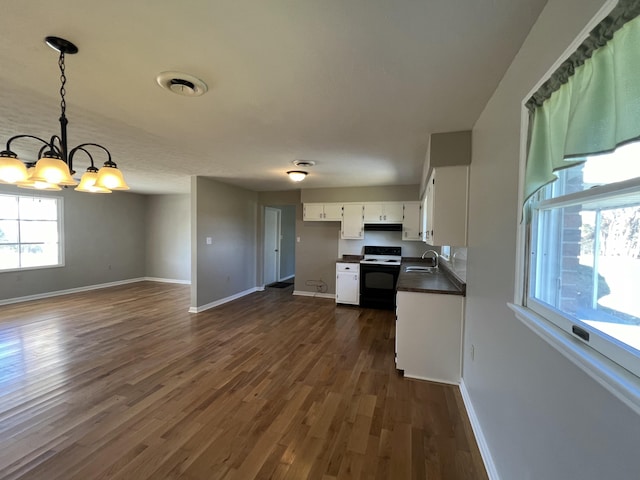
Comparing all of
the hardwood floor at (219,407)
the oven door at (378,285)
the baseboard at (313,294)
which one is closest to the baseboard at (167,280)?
the baseboard at (313,294)

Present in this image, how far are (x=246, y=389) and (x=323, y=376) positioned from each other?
735 mm

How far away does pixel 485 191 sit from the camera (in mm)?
1934

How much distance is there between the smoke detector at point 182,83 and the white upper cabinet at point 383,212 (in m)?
4.09

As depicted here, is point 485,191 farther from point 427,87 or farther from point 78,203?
point 78,203

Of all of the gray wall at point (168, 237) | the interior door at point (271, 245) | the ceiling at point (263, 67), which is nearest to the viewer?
the ceiling at point (263, 67)

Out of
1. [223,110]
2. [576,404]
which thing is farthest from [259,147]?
[576,404]

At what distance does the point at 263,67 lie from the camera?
159 cm

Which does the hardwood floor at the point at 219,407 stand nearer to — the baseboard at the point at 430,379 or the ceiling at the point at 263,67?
the baseboard at the point at 430,379

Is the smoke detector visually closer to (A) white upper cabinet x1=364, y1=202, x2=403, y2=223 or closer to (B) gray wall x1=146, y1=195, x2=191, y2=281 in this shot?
(A) white upper cabinet x1=364, y1=202, x2=403, y2=223

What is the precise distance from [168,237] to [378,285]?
584 centimetres

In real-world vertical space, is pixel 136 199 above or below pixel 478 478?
above

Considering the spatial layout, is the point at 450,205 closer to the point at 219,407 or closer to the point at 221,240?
the point at 219,407

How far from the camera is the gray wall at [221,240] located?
4.88m

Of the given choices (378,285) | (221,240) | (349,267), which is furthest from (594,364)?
(221,240)
